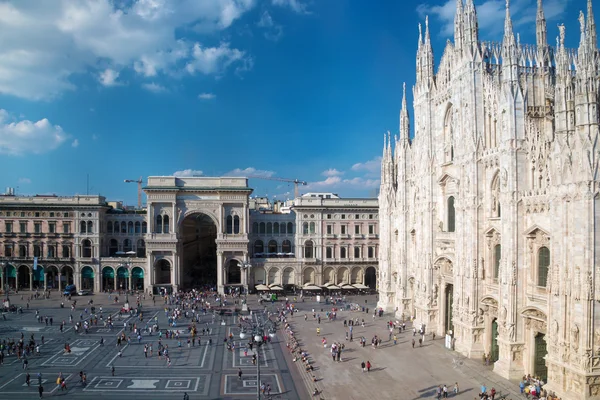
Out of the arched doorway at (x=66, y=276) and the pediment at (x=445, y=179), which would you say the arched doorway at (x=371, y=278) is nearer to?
the pediment at (x=445, y=179)

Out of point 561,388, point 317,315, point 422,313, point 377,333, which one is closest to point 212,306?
point 317,315

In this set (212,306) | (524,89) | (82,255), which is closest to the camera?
(524,89)

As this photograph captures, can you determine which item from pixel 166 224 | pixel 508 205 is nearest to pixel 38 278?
pixel 166 224

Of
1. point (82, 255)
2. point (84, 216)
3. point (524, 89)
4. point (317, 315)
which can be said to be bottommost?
point (317, 315)

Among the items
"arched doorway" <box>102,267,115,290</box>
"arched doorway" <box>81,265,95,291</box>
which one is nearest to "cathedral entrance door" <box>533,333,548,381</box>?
"arched doorway" <box>102,267,115,290</box>

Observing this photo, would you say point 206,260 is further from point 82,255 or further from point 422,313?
point 422,313

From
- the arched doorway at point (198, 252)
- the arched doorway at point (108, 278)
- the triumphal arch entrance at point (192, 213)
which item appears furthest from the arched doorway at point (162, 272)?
the arched doorway at point (108, 278)

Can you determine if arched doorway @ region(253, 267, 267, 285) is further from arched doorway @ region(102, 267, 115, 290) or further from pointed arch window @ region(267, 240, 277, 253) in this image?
arched doorway @ region(102, 267, 115, 290)

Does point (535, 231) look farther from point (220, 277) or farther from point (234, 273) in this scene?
point (234, 273)
